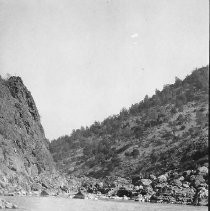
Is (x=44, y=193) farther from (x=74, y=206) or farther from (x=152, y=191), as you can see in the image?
(x=74, y=206)

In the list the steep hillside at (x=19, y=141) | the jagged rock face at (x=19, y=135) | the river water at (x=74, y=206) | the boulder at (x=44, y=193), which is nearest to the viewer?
the river water at (x=74, y=206)

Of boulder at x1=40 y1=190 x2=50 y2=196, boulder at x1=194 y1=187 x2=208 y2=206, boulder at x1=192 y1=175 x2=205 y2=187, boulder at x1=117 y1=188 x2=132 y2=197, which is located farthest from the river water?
boulder at x1=117 y1=188 x2=132 y2=197

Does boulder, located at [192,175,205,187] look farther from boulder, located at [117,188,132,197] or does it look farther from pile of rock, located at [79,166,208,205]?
boulder, located at [117,188,132,197]

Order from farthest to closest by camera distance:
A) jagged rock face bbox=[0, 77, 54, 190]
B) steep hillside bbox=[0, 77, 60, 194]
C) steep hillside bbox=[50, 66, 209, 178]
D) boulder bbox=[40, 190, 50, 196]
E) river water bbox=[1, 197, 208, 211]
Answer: steep hillside bbox=[50, 66, 209, 178]
jagged rock face bbox=[0, 77, 54, 190]
steep hillside bbox=[0, 77, 60, 194]
boulder bbox=[40, 190, 50, 196]
river water bbox=[1, 197, 208, 211]

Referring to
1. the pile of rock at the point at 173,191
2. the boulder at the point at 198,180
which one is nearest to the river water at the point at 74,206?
the pile of rock at the point at 173,191

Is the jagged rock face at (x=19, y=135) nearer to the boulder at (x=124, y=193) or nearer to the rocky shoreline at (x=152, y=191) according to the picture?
the rocky shoreline at (x=152, y=191)

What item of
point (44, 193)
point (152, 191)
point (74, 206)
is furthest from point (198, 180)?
point (74, 206)

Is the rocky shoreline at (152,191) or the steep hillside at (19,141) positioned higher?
the steep hillside at (19,141)

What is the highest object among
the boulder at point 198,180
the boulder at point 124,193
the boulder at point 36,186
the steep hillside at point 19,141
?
the steep hillside at point 19,141
